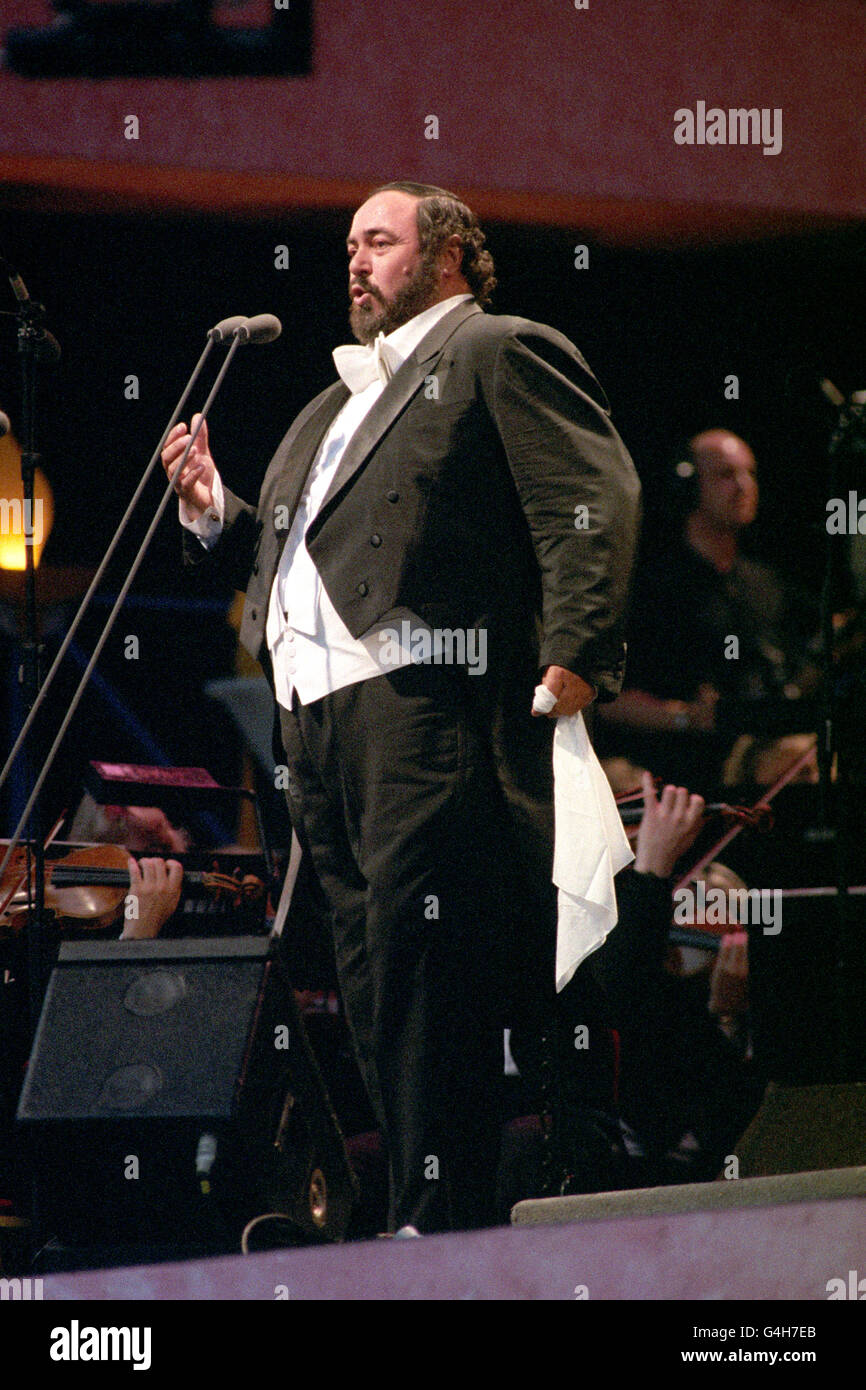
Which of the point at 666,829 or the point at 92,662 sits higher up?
the point at 92,662

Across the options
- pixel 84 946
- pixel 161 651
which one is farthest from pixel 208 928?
pixel 161 651

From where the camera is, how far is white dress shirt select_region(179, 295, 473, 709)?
255 cm

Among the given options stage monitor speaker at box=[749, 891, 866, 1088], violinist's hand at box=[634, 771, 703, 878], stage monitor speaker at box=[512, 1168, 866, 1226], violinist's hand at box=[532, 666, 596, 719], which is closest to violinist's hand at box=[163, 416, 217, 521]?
violinist's hand at box=[532, 666, 596, 719]

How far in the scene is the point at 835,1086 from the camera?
110 inches

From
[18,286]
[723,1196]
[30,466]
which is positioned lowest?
[723,1196]

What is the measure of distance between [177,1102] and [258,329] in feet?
4.28

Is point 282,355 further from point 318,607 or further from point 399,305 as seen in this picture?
point 318,607

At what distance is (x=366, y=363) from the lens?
2.79m
